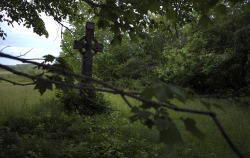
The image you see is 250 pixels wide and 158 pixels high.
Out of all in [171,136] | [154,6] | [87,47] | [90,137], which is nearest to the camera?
[171,136]

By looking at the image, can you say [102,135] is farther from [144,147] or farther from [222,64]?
[222,64]

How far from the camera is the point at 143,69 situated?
18281mm

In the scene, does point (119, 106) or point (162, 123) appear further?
point (119, 106)

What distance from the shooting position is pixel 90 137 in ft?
16.4

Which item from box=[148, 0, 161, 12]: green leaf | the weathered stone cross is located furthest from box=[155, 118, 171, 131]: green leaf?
the weathered stone cross

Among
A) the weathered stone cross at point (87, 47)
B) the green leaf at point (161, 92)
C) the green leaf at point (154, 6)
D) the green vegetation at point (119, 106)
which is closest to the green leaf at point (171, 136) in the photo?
the green vegetation at point (119, 106)

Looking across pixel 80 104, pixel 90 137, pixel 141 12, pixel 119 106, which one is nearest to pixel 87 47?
pixel 80 104

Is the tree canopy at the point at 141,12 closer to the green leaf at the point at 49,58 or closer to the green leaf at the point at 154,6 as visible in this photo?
the green leaf at the point at 154,6

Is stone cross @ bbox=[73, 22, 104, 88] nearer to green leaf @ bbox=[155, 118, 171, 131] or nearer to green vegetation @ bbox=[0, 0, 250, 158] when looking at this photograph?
green vegetation @ bbox=[0, 0, 250, 158]

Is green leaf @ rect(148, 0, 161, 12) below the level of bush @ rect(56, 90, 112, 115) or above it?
above

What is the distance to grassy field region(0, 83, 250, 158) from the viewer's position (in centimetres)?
432

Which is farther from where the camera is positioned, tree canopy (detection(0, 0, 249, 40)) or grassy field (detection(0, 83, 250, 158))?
grassy field (detection(0, 83, 250, 158))

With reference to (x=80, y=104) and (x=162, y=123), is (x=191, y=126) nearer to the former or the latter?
(x=162, y=123)

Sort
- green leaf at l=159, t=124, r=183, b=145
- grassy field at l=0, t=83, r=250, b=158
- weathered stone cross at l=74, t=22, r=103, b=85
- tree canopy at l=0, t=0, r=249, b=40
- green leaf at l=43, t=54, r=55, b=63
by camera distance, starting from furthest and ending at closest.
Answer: weathered stone cross at l=74, t=22, r=103, b=85 < grassy field at l=0, t=83, r=250, b=158 < tree canopy at l=0, t=0, r=249, b=40 < green leaf at l=43, t=54, r=55, b=63 < green leaf at l=159, t=124, r=183, b=145
